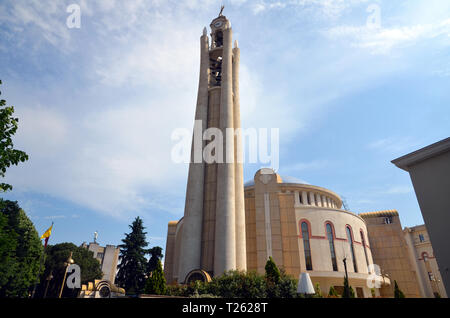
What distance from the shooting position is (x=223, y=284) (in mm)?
20672

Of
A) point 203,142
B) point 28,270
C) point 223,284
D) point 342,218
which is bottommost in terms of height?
point 223,284

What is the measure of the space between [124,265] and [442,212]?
44.7m

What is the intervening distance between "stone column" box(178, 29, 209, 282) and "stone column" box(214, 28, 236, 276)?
233 cm

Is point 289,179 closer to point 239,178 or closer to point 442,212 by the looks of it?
point 239,178

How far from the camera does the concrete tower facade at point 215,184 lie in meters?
25.8

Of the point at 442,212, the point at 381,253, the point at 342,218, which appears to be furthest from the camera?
the point at 381,253

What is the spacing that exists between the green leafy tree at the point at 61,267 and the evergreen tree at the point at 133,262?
954 centimetres

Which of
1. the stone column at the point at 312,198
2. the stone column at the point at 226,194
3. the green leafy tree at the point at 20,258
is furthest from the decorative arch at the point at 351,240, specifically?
the green leafy tree at the point at 20,258

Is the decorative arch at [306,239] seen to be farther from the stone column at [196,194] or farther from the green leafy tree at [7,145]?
the green leafy tree at [7,145]

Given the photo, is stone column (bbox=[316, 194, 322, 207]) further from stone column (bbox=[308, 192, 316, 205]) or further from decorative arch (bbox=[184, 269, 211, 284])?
decorative arch (bbox=[184, 269, 211, 284])

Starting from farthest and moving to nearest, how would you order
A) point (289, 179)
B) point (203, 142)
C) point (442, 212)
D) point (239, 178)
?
point (289, 179), point (203, 142), point (239, 178), point (442, 212)

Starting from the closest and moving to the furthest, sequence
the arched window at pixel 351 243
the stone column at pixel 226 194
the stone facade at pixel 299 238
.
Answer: the stone column at pixel 226 194 < the stone facade at pixel 299 238 < the arched window at pixel 351 243

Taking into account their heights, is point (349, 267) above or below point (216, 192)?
below

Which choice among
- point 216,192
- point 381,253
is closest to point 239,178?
point 216,192
